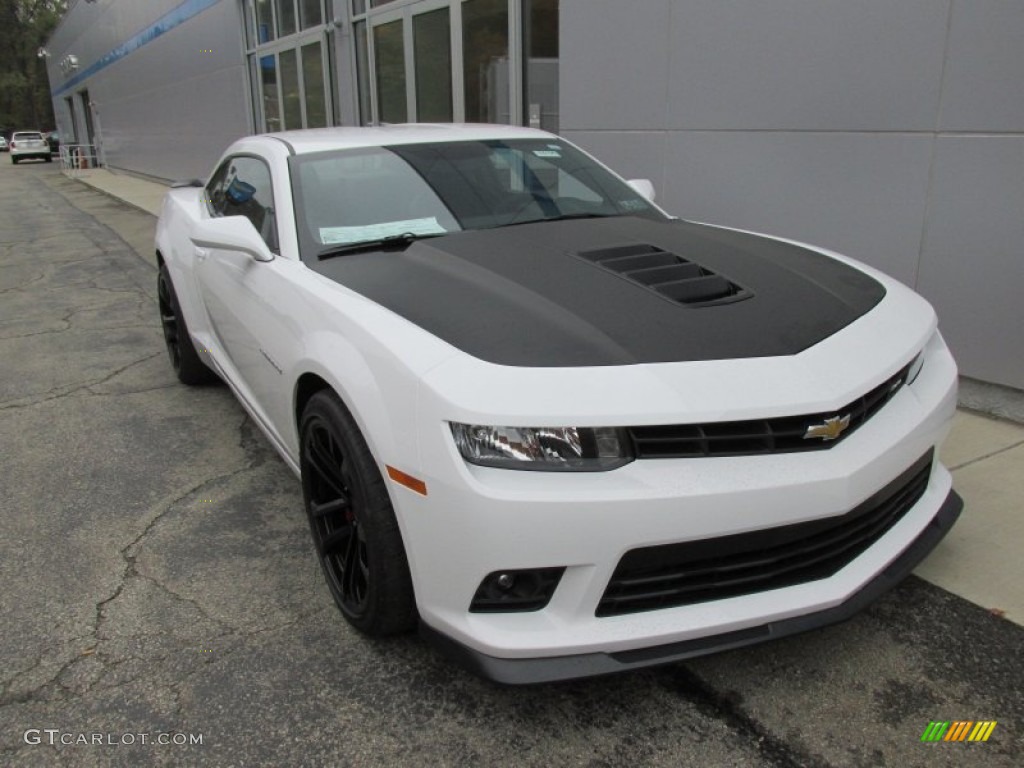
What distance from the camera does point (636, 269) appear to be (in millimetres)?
2697

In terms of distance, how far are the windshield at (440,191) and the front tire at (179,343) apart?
189 centimetres

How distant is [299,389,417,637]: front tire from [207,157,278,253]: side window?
986 mm

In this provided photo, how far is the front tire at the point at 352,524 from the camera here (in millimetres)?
2234

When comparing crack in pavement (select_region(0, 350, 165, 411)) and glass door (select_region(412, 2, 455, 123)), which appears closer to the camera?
crack in pavement (select_region(0, 350, 165, 411))

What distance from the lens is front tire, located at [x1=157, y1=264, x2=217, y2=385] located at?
195 inches

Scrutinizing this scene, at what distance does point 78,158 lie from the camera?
119 feet

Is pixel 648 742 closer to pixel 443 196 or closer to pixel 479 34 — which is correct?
pixel 443 196

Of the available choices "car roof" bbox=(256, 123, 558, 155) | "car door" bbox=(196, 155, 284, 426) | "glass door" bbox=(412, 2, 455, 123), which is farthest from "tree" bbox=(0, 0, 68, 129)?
"car roof" bbox=(256, 123, 558, 155)

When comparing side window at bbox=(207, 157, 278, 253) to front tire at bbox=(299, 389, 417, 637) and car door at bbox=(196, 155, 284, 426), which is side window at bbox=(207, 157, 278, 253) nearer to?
car door at bbox=(196, 155, 284, 426)

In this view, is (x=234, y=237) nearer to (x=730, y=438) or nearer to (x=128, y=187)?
(x=730, y=438)

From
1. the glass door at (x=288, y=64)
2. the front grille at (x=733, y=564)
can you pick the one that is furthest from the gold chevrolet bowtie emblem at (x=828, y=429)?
the glass door at (x=288, y=64)

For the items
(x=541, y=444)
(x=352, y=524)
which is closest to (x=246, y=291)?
(x=352, y=524)

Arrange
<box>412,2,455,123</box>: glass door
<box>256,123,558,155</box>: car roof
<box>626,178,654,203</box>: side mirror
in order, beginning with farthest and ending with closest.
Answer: <box>412,2,455,123</box>: glass door, <box>626,178,654,203</box>: side mirror, <box>256,123,558,155</box>: car roof

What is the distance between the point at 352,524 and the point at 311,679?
1.52ft
